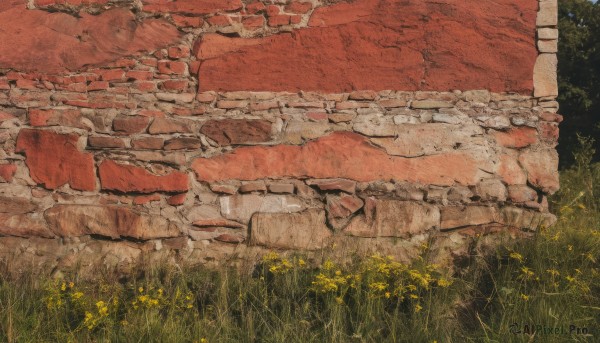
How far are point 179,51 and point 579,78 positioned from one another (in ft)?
22.5

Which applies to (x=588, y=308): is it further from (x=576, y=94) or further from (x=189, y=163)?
(x=576, y=94)

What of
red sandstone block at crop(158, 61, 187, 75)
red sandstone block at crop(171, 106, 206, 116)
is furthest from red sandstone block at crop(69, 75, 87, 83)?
red sandstone block at crop(171, 106, 206, 116)

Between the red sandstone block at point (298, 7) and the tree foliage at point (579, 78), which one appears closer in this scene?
the red sandstone block at point (298, 7)

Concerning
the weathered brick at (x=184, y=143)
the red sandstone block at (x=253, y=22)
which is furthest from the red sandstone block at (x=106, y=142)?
the red sandstone block at (x=253, y=22)

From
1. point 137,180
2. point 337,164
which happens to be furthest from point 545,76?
point 137,180

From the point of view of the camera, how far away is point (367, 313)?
262cm

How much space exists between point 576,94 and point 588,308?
6.13 metres

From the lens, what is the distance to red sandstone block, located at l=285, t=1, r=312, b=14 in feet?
11.3

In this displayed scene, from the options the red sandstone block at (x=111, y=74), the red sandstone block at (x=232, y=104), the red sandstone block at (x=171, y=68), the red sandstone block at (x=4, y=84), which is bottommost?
the red sandstone block at (x=232, y=104)

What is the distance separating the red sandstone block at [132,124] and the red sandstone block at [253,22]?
89 centimetres

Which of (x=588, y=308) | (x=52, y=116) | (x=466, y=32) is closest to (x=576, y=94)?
(x=466, y=32)

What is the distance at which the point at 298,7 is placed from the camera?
11.3 ft

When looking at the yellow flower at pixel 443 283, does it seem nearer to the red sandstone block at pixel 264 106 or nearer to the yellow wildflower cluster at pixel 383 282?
the yellow wildflower cluster at pixel 383 282

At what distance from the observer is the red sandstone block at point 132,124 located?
11.2 feet
